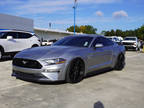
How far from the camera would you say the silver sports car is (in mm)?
4266

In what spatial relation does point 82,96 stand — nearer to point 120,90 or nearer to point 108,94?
point 108,94

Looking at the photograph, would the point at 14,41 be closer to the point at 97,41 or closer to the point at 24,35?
the point at 24,35

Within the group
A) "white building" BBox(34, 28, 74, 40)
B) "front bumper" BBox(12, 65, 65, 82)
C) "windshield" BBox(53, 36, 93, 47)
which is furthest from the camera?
"white building" BBox(34, 28, 74, 40)

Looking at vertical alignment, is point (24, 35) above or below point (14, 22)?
below

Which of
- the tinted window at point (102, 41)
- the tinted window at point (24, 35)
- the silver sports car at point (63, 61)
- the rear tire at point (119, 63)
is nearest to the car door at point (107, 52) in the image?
the tinted window at point (102, 41)

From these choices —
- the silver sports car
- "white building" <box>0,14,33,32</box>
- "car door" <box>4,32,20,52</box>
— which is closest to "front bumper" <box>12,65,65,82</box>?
the silver sports car

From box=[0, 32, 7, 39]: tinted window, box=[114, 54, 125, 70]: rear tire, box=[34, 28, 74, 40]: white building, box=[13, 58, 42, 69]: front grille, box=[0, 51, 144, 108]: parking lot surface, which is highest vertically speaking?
box=[34, 28, 74, 40]: white building

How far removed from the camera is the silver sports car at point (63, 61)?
14.0ft

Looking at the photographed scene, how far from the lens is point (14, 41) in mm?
9828

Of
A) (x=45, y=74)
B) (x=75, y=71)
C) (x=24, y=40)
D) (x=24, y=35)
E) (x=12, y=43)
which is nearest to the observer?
(x=45, y=74)

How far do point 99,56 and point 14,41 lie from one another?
232 inches

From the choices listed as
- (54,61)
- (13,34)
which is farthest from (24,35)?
(54,61)

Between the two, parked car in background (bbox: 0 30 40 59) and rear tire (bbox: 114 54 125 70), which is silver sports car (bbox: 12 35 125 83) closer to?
rear tire (bbox: 114 54 125 70)

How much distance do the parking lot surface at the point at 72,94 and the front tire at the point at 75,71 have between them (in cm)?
16
